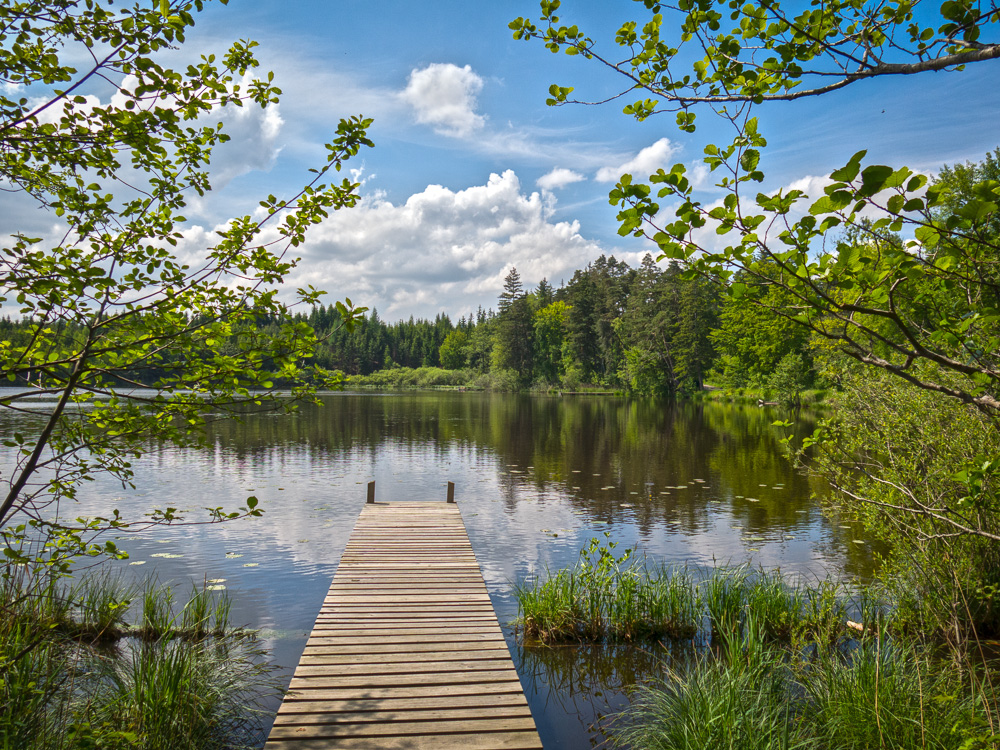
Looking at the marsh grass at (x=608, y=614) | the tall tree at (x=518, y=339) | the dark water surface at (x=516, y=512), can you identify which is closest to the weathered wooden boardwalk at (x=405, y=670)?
the marsh grass at (x=608, y=614)

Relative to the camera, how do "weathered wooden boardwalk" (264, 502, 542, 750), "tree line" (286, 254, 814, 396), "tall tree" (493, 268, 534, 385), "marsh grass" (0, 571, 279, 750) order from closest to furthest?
"marsh grass" (0, 571, 279, 750)
"weathered wooden boardwalk" (264, 502, 542, 750)
"tree line" (286, 254, 814, 396)
"tall tree" (493, 268, 534, 385)

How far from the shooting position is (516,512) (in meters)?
13.9

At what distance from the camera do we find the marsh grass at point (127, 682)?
391cm

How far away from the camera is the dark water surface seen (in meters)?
6.98

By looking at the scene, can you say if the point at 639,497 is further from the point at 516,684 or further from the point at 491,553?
the point at 516,684

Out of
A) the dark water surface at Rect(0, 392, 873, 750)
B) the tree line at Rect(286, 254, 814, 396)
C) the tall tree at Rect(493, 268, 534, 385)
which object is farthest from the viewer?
the tall tree at Rect(493, 268, 534, 385)

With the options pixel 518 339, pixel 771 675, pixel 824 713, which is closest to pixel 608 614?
pixel 771 675

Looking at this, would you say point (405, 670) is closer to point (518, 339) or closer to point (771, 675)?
point (771, 675)

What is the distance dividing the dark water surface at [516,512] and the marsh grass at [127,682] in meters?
0.77

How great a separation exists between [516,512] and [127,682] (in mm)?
9408

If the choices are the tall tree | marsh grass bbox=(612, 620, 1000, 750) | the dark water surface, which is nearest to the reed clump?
the dark water surface

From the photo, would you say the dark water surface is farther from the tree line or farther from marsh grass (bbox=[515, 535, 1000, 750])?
the tree line

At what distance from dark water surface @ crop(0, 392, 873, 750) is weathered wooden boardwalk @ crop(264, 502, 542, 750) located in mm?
885

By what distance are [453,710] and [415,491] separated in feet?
37.9
